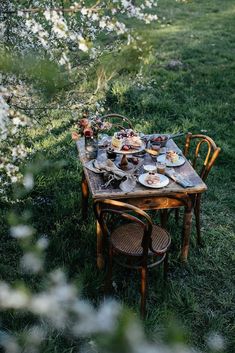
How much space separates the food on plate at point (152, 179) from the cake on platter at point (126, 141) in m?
0.56

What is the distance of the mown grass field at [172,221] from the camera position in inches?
131

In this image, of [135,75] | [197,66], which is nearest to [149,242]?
[135,75]

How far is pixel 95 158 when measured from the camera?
3.87 meters

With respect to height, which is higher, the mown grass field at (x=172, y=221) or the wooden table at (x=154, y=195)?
the wooden table at (x=154, y=195)

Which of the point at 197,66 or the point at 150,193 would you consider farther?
the point at 197,66

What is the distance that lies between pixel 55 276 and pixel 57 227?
0.89m

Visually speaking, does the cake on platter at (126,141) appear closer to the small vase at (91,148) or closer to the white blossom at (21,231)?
the small vase at (91,148)

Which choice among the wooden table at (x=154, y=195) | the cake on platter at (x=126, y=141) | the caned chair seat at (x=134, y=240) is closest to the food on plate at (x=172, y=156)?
the wooden table at (x=154, y=195)

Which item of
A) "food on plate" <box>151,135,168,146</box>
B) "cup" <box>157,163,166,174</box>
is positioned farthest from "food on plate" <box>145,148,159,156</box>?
"cup" <box>157,163,166,174</box>

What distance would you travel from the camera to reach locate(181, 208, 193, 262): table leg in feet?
11.6

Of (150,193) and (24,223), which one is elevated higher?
(150,193)

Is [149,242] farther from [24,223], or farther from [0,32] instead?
[0,32]

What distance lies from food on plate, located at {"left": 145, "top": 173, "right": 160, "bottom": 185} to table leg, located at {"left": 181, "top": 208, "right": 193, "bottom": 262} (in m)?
0.38

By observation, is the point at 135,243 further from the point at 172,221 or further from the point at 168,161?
the point at 172,221
